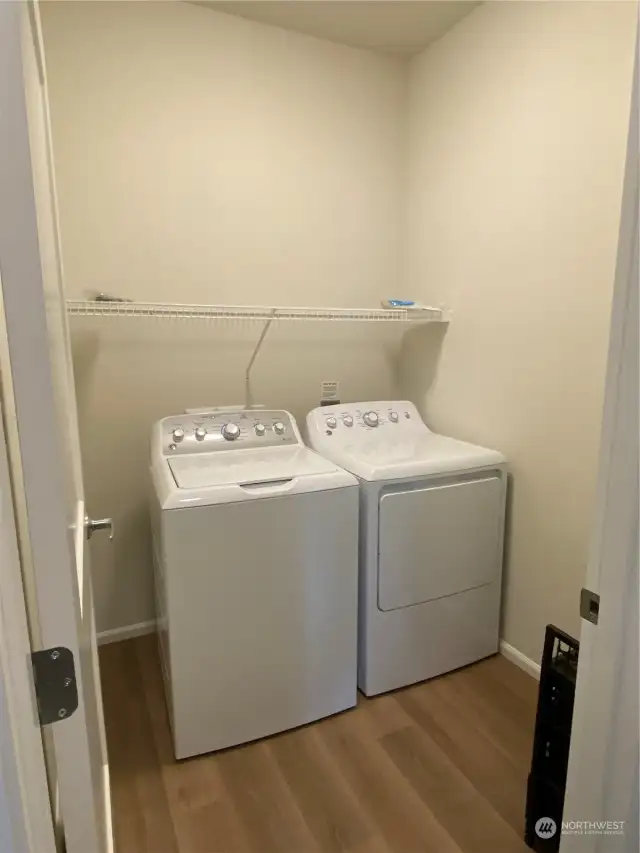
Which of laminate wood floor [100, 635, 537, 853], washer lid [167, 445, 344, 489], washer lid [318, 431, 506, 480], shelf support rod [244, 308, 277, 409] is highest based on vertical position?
shelf support rod [244, 308, 277, 409]

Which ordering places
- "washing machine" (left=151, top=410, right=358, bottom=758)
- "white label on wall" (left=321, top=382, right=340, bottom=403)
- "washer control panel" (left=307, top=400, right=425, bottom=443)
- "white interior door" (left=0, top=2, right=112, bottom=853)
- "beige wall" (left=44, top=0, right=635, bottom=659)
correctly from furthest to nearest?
"white label on wall" (left=321, top=382, right=340, bottom=403), "washer control panel" (left=307, top=400, right=425, bottom=443), "beige wall" (left=44, top=0, right=635, bottom=659), "washing machine" (left=151, top=410, right=358, bottom=758), "white interior door" (left=0, top=2, right=112, bottom=853)

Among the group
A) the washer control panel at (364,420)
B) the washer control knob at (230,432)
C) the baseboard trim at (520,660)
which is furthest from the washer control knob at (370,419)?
the baseboard trim at (520,660)

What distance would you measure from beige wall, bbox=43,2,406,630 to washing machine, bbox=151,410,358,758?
0.52 meters

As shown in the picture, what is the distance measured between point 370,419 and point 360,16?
1.64 metres

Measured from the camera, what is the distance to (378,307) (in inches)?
107

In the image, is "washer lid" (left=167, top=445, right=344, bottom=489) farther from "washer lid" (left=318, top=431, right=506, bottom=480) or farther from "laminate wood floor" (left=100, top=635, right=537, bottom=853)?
"laminate wood floor" (left=100, top=635, right=537, bottom=853)

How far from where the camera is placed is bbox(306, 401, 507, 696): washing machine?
1.93 m

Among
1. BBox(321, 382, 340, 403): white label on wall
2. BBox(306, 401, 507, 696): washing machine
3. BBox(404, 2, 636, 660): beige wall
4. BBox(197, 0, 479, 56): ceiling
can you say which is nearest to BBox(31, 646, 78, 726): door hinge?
BBox(306, 401, 507, 696): washing machine

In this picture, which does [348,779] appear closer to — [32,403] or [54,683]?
[54,683]

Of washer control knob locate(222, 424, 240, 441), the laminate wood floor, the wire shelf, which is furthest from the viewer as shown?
washer control knob locate(222, 424, 240, 441)

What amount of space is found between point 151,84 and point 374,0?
0.92 meters

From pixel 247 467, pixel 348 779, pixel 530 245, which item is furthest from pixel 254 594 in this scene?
pixel 530 245

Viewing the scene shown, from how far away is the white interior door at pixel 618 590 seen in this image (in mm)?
741

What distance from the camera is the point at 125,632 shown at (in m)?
2.40
